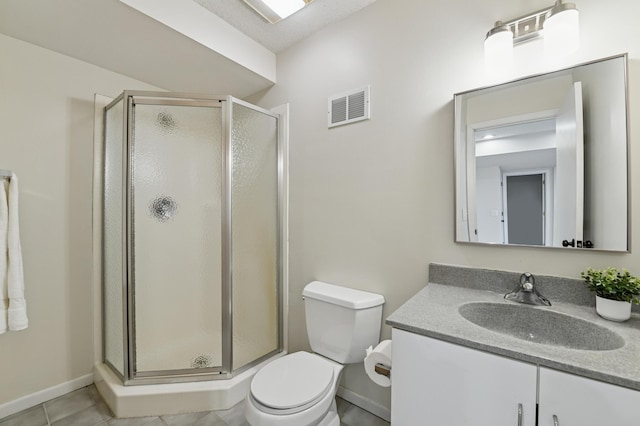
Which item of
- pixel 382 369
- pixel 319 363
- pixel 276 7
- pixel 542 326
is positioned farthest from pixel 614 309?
pixel 276 7

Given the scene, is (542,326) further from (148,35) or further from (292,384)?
(148,35)

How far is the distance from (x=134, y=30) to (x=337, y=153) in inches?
53.2

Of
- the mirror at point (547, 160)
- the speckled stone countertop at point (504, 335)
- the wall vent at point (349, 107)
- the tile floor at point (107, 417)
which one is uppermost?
the wall vent at point (349, 107)

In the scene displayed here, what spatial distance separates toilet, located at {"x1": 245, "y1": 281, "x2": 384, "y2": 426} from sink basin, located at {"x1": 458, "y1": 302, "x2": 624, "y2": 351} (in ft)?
1.83

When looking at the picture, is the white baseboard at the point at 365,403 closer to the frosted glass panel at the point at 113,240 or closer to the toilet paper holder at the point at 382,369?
the toilet paper holder at the point at 382,369

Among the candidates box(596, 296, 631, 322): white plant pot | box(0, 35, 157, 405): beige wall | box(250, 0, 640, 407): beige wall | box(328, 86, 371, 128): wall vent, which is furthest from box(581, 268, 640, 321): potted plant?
box(0, 35, 157, 405): beige wall

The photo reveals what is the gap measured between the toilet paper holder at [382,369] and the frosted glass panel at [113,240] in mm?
1597

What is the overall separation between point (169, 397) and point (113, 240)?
107 cm

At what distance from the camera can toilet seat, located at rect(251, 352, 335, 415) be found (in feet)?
3.86

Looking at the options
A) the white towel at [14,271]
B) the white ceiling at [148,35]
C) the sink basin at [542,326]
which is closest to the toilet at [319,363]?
the sink basin at [542,326]

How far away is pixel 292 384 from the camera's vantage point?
4.26 feet

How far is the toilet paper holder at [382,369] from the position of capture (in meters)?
1.18

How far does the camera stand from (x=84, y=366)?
75.2 inches

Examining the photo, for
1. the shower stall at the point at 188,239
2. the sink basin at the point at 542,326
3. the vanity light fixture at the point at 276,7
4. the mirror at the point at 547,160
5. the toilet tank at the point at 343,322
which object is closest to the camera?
the sink basin at the point at 542,326
